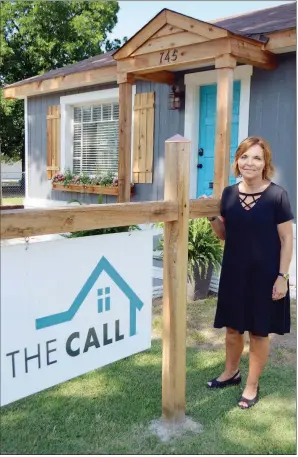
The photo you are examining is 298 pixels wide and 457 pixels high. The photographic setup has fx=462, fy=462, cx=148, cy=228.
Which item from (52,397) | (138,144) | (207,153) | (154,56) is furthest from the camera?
(138,144)

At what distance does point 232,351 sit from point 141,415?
698 millimetres

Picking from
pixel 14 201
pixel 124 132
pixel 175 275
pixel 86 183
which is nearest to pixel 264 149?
pixel 175 275

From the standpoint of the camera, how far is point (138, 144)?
7.68 meters

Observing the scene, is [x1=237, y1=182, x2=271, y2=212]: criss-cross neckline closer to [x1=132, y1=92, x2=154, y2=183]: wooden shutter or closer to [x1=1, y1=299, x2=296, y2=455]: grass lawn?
[x1=1, y1=299, x2=296, y2=455]: grass lawn

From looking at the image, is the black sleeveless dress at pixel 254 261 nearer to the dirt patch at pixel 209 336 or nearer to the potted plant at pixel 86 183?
the dirt patch at pixel 209 336

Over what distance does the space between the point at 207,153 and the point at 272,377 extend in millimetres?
4294

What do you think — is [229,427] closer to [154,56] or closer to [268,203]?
[268,203]

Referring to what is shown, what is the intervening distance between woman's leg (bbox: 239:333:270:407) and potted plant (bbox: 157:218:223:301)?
6.66ft

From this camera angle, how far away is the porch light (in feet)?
22.5

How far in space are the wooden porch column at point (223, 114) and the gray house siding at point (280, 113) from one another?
A: 0.90 metres

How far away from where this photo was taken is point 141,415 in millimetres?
2568

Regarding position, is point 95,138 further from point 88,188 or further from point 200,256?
point 200,256

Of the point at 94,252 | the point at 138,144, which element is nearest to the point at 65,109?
the point at 138,144

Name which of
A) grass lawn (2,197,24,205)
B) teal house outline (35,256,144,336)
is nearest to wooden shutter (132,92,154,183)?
teal house outline (35,256,144,336)
